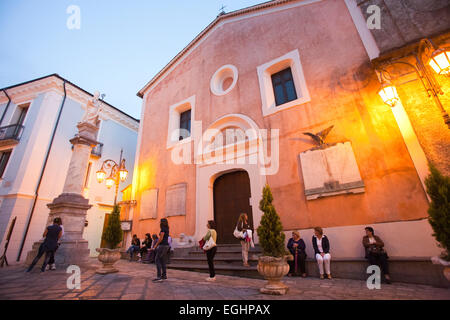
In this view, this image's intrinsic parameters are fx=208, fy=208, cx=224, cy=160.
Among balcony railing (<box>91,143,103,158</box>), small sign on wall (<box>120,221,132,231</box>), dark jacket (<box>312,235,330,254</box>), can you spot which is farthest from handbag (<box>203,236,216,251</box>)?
balcony railing (<box>91,143,103,158</box>)

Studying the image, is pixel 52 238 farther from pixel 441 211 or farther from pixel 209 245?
pixel 441 211

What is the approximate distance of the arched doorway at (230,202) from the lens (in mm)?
8508

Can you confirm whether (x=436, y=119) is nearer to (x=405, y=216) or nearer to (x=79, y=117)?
(x=405, y=216)

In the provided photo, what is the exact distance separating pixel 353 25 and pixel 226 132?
6246 millimetres

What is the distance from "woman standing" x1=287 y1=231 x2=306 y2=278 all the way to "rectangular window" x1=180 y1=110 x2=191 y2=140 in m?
7.65

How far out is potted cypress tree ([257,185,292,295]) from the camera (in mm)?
3834

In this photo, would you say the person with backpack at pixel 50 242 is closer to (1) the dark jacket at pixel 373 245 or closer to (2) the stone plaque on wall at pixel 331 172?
(2) the stone plaque on wall at pixel 331 172

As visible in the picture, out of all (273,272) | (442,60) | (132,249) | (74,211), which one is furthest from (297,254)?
(74,211)

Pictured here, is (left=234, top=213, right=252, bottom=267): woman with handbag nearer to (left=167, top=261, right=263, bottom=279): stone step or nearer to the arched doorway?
(left=167, top=261, right=263, bottom=279): stone step

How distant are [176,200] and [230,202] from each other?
101 inches

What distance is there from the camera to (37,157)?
13.0 meters

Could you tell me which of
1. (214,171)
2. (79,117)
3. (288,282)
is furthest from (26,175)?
(288,282)

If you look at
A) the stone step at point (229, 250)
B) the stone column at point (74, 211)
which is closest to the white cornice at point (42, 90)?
the stone column at point (74, 211)

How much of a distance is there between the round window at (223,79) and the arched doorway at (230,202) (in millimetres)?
4323
